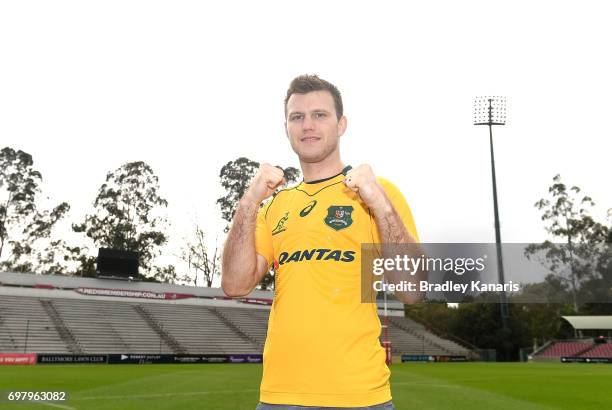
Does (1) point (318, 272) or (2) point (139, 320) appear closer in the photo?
(1) point (318, 272)

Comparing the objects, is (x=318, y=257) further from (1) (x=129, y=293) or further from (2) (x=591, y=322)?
(2) (x=591, y=322)

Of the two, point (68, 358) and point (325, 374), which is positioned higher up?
point (325, 374)

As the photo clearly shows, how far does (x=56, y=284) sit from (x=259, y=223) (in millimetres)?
50586

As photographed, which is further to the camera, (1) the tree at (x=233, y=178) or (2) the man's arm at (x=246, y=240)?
(1) the tree at (x=233, y=178)

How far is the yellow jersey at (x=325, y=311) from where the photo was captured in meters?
2.86

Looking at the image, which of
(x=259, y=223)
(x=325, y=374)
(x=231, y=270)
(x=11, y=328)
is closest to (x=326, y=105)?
(x=259, y=223)

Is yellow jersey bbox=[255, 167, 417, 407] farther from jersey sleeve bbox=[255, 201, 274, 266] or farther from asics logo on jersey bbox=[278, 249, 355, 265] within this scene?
jersey sleeve bbox=[255, 201, 274, 266]

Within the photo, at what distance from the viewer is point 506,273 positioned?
66.9 metres

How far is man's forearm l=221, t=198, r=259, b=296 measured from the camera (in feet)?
10.8

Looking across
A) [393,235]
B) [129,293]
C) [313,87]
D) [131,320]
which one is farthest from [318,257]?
[129,293]

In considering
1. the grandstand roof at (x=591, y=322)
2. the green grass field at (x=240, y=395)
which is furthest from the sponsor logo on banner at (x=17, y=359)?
the grandstand roof at (x=591, y=322)

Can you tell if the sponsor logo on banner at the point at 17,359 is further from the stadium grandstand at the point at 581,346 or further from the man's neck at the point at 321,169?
the stadium grandstand at the point at 581,346

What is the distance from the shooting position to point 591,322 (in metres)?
59.2

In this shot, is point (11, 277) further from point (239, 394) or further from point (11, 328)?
→ point (239, 394)
